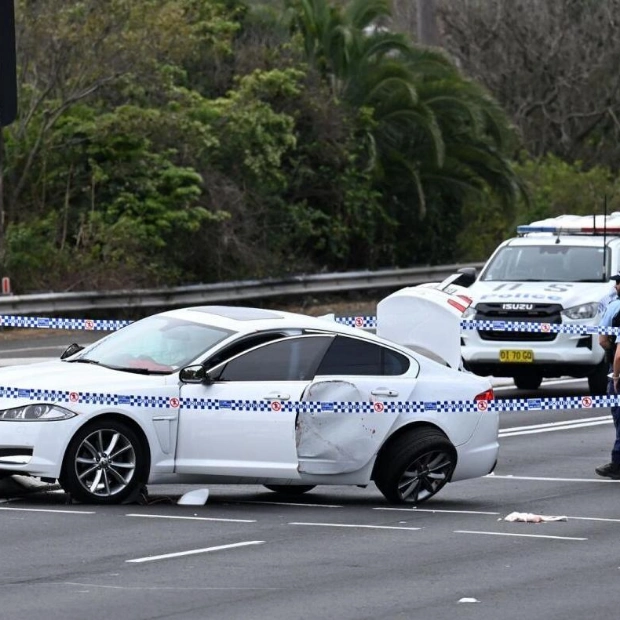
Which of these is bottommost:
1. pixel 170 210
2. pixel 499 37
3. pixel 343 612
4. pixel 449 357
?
pixel 343 612

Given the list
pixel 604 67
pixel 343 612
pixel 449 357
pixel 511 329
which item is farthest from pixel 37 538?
pixel 604 67

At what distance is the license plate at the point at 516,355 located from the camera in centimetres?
2083

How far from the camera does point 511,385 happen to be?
23.2 m

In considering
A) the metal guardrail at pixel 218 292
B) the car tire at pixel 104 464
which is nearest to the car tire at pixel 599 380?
the car tire at pixel 104 464

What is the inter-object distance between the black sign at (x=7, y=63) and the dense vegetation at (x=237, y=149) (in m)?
17.7

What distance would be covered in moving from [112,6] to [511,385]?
12013 millimetres

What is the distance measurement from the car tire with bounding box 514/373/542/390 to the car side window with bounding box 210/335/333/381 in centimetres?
912

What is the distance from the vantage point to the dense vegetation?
31.1m

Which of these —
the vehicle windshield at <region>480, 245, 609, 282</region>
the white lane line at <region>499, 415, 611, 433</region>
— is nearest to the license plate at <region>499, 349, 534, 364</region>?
the white lane line at <region>499, 415, 611, 433</region>

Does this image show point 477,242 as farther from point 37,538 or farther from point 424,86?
point 37,538

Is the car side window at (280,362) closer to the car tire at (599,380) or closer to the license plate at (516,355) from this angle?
the license plate at (516,355)

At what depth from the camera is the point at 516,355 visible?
2091 cm

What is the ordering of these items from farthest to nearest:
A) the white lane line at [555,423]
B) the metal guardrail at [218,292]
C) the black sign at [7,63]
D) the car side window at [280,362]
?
the metal guardrail at [218,292] → the white lane line at [555,423] → the car side window at [280,362] → the black sign at [7,63]

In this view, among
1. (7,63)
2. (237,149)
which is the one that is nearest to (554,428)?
(7,63)
